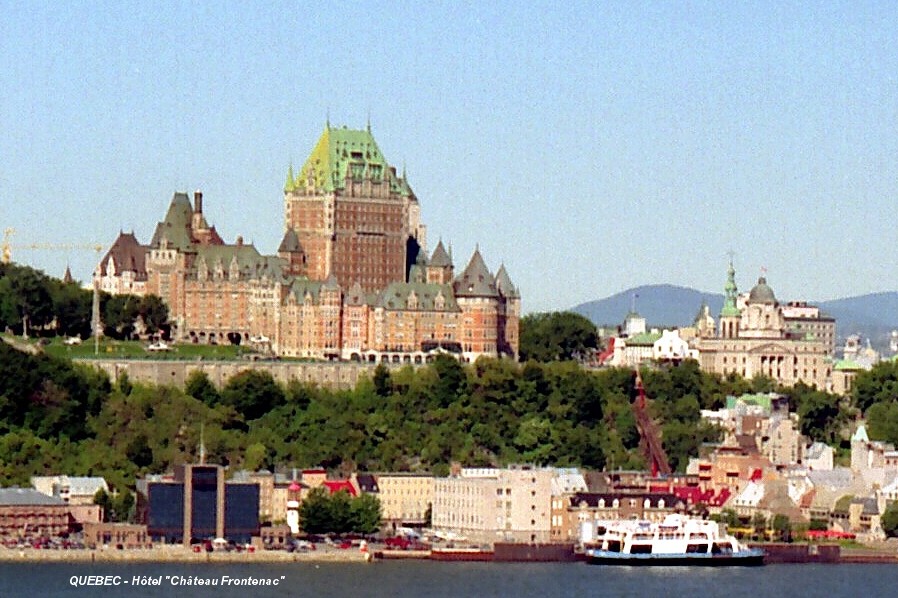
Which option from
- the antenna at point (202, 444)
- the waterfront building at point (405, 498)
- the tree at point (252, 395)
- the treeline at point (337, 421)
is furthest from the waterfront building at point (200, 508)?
the tree at point (252, 395)

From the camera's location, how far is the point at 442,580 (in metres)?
117

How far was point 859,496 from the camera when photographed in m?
144

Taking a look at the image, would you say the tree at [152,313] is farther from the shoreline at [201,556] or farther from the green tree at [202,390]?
the shoreline at [201,556]

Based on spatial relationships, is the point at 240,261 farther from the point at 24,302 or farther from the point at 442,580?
the point at 442,580

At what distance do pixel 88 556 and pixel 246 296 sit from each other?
47.5 meters

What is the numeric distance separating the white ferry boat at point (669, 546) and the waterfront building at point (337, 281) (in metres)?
36.5

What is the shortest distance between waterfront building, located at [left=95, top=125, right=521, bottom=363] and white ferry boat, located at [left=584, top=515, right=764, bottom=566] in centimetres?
3649

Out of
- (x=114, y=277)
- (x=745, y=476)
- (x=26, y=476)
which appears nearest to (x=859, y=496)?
(x=745, y=476)

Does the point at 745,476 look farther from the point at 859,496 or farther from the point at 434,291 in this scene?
the point at 434,291

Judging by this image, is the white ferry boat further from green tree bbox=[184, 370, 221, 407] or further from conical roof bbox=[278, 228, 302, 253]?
conical roof bbox=[278, 228, 302, 253]

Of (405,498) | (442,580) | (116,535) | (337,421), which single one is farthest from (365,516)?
(337,421)

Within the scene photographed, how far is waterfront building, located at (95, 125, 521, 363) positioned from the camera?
167 metres

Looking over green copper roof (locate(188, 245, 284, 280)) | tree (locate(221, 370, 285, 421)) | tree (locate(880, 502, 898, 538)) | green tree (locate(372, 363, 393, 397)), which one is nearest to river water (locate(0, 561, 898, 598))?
tree (locate(880, 502, 898, 538))

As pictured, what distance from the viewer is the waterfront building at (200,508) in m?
127
